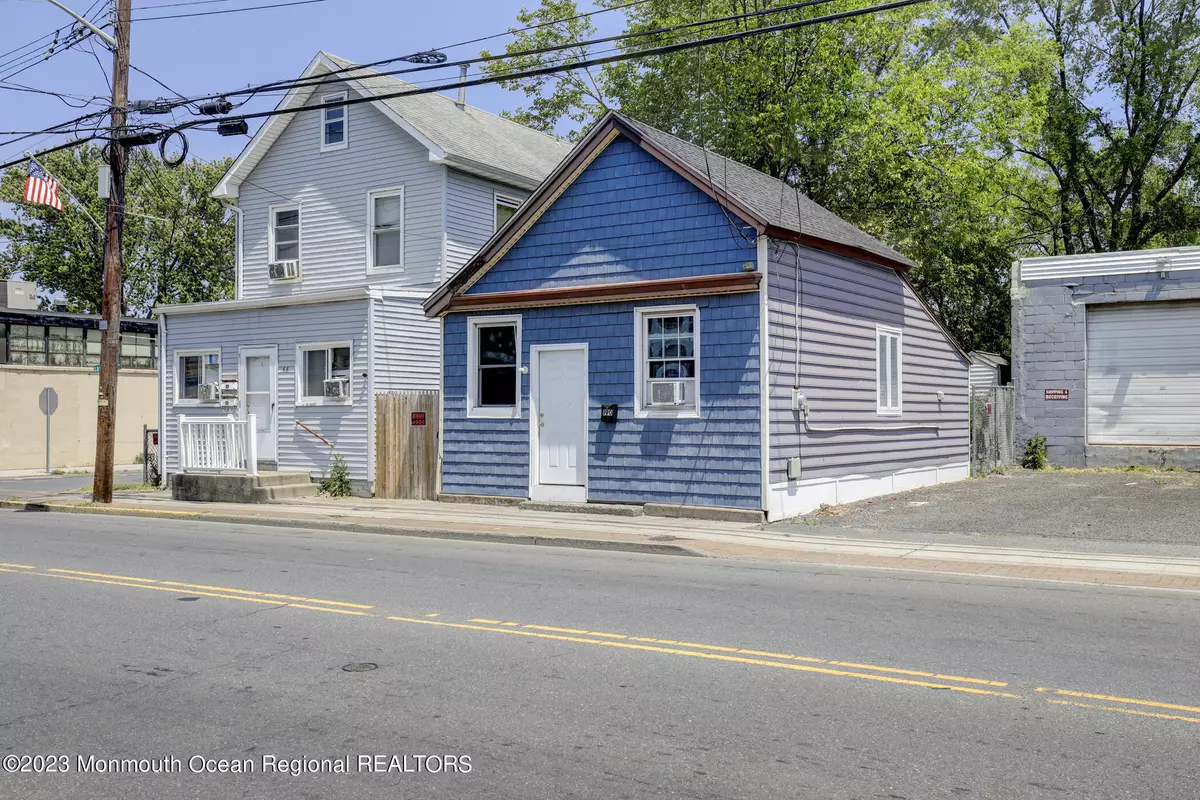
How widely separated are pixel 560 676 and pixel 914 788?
8.51ft

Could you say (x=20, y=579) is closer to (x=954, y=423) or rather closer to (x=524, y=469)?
(x=524, y=469)

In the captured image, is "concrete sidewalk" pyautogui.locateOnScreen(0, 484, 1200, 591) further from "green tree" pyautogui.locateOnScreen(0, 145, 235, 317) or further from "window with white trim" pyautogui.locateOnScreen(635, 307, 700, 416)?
"green tree" pyautogui.locateOnScreen(0, 145, 235, 317)

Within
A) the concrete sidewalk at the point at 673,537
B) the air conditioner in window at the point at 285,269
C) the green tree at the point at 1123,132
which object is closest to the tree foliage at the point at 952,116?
the green tree at the point at 1123,132

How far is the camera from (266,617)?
345 inches

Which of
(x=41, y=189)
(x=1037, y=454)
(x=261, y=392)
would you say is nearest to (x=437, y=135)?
(x=261, y=392)

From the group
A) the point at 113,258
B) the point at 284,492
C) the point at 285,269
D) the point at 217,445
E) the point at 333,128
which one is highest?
the point at 333,128

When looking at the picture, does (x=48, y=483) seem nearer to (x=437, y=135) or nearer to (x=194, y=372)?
(x=194, y=372)

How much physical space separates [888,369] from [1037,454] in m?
5.73

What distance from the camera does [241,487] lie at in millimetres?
20219

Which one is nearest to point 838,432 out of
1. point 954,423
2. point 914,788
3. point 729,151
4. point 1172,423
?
point 954,423

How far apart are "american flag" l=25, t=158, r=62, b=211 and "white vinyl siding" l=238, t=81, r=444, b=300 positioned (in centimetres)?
438

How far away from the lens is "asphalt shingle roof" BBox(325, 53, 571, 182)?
24.4 meters

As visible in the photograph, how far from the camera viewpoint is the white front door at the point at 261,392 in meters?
22.8

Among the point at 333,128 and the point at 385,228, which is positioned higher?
the point at 333,128
